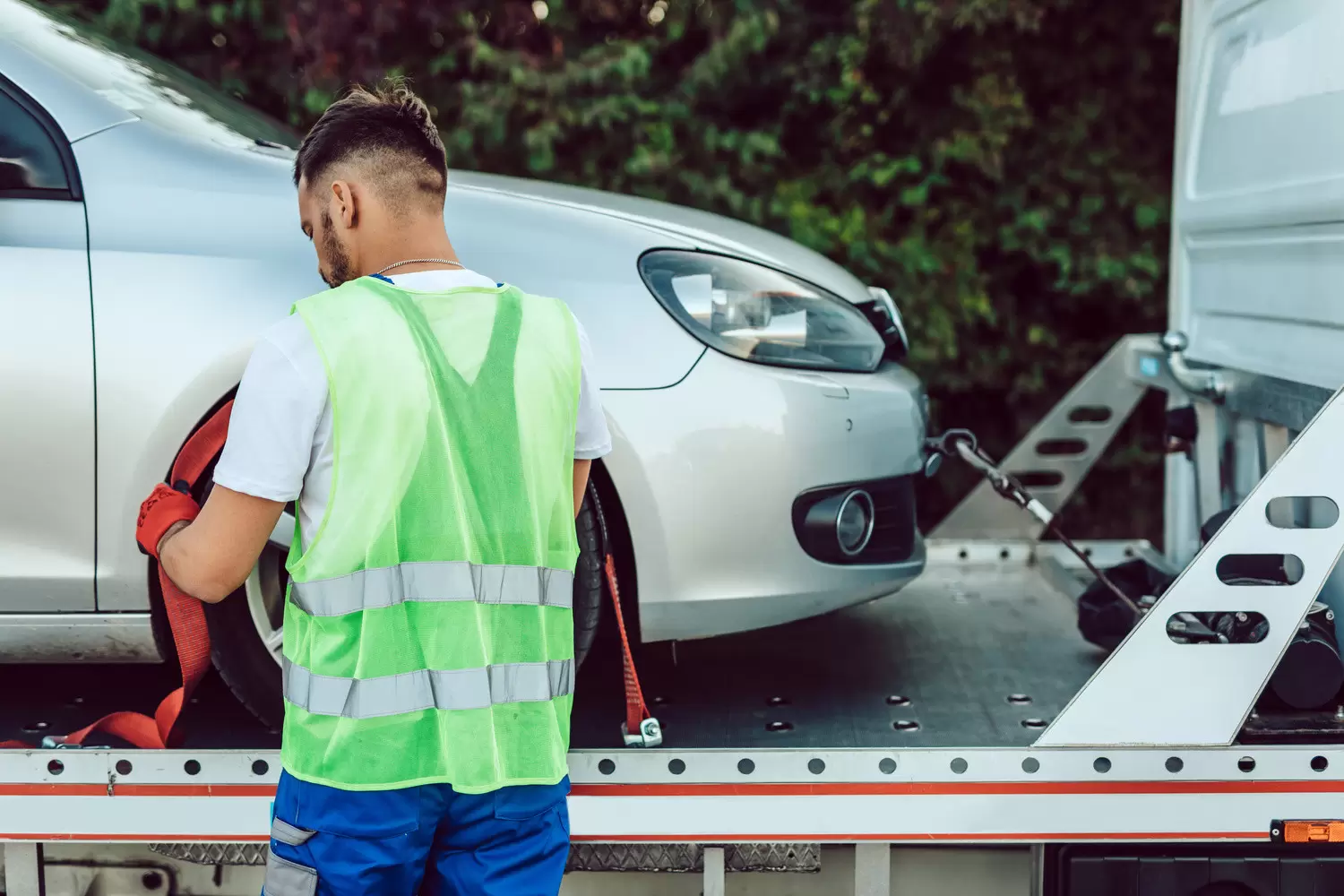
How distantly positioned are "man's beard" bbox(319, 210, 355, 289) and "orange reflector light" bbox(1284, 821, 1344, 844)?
1.65 m

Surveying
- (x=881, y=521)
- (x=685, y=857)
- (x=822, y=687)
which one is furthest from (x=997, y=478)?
(x=685, y=857)

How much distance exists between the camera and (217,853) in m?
2.24

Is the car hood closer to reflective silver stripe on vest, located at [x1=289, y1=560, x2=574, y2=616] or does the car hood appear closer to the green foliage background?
reflective silver stripe on vest, located at [x1=289, y1=560, x2=574, y2=616]

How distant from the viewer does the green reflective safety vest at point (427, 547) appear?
146 centimetres

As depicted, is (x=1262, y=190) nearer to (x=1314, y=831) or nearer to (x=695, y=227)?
(x=695, y=227)

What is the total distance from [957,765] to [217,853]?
124 centimetres

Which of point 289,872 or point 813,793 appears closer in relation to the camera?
point 289,872

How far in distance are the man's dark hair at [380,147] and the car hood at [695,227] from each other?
785mm

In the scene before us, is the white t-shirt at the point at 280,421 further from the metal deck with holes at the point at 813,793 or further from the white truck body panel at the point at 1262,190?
the white truck body panel at the point at 1262,190

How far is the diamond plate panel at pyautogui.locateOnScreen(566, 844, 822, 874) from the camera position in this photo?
86.9 inches

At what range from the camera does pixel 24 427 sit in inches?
87.5

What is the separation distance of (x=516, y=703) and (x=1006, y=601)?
6.73ft

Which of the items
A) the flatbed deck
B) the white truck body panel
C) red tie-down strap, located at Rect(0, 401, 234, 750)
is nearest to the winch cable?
the flatbed deck

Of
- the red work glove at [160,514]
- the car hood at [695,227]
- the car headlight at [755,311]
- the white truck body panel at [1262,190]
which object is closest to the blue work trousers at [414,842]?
the red work glove at [160,514]
